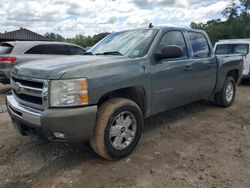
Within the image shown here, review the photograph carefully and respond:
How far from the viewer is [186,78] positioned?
479 cm

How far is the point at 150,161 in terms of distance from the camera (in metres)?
3.62

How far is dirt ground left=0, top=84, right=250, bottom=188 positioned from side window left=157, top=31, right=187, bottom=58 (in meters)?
1.50

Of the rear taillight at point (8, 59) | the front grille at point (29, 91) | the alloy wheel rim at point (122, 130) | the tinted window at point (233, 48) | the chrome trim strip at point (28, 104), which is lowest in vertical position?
the alloy wheel rim at point (122, 130)

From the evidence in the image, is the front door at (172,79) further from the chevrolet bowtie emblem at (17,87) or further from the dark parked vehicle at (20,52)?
the dark parked vehicle at (20,52)

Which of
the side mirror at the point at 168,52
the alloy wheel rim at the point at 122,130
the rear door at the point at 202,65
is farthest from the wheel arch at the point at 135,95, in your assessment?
the rear door at the point at 202,65

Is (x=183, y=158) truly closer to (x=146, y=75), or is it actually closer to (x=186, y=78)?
(x=146, y=75)

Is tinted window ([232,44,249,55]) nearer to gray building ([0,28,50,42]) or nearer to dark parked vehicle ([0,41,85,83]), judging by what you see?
dark parked vehicle ([0,41,85,83])

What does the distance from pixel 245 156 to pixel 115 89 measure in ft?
6.82

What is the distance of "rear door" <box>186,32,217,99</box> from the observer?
5.13m

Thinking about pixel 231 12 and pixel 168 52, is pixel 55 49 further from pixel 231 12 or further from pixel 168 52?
pixel 231 12

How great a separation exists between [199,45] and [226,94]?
1.75 metres

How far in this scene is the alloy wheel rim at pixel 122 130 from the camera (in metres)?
3.56

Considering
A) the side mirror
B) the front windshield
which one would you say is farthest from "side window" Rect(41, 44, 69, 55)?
the side mirror

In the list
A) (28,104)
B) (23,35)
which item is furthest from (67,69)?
(23,35)
